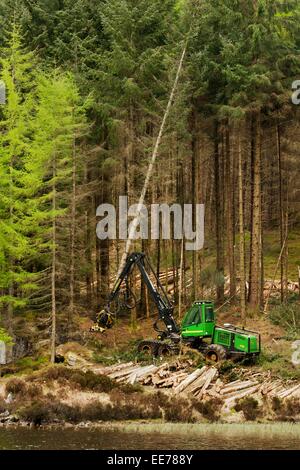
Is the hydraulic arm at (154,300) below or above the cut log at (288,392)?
above

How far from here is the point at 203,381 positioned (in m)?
25.5

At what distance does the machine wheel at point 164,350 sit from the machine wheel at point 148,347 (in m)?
0.17

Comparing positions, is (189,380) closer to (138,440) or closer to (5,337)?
(138,440)

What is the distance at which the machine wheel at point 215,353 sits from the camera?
27.9 m

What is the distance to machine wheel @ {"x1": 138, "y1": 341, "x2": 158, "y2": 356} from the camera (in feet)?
96.1

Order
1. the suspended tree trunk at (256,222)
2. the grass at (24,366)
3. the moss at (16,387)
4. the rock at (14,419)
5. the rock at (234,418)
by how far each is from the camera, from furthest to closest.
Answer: the suspended tree trunk at (256,222) → the grass at (24,366) → the moss at (16,387) → the rock at (14,419) → the rock at (234,418)

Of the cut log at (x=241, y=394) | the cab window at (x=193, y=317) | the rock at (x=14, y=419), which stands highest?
the cab window at (x=193, y=317)

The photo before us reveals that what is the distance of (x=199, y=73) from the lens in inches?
1372

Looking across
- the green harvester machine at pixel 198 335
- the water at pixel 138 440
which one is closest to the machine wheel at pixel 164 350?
the green harvester machine at pixel 198 335

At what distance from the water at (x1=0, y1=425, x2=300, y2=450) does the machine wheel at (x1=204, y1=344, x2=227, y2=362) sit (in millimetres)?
7383

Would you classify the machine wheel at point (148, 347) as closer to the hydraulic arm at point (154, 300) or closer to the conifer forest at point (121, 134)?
the hydraulic arm at point (154, 300)

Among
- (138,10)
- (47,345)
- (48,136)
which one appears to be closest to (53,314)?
(47,345)

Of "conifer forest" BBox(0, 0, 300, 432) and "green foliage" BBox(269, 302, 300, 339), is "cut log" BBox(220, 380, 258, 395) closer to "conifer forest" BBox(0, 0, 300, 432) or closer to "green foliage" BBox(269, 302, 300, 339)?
"conifer forest" BBox(0, 0, 300, 432)
